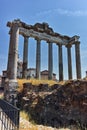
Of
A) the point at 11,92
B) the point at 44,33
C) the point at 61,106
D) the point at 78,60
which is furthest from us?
the point at 44,33

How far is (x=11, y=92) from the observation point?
16.0 metres

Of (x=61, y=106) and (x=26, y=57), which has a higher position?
(x=26, y=57)

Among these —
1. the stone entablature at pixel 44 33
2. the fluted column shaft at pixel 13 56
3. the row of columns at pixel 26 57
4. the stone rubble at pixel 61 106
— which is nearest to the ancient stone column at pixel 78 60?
the row of columns at pixel 26 57

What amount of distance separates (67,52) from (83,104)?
1583cm

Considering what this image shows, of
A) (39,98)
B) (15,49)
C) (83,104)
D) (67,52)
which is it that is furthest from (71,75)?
(83,104)

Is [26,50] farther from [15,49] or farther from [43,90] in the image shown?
[43,90]

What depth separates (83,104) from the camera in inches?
447

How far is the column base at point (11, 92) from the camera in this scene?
15513 millimetres

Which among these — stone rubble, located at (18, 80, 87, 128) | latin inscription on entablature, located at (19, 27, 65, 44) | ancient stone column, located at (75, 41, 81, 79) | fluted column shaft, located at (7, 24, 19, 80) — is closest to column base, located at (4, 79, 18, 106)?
fluted column shaft, located at (7, 24, 19, 80)

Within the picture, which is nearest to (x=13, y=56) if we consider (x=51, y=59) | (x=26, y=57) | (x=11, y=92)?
(x=11, y=92)

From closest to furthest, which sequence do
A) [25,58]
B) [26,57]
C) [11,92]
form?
[11,92], [25,58], [26,57]

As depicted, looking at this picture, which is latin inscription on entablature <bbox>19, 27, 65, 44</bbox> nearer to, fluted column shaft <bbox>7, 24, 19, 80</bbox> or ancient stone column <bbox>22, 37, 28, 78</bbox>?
ancient stone column <bbox>22, 37, 28, 78</bbox>

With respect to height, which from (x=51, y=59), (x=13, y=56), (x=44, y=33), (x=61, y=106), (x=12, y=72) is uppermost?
(x=44, y=33)

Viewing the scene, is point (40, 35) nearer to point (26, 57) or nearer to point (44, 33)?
point (44, 33)
